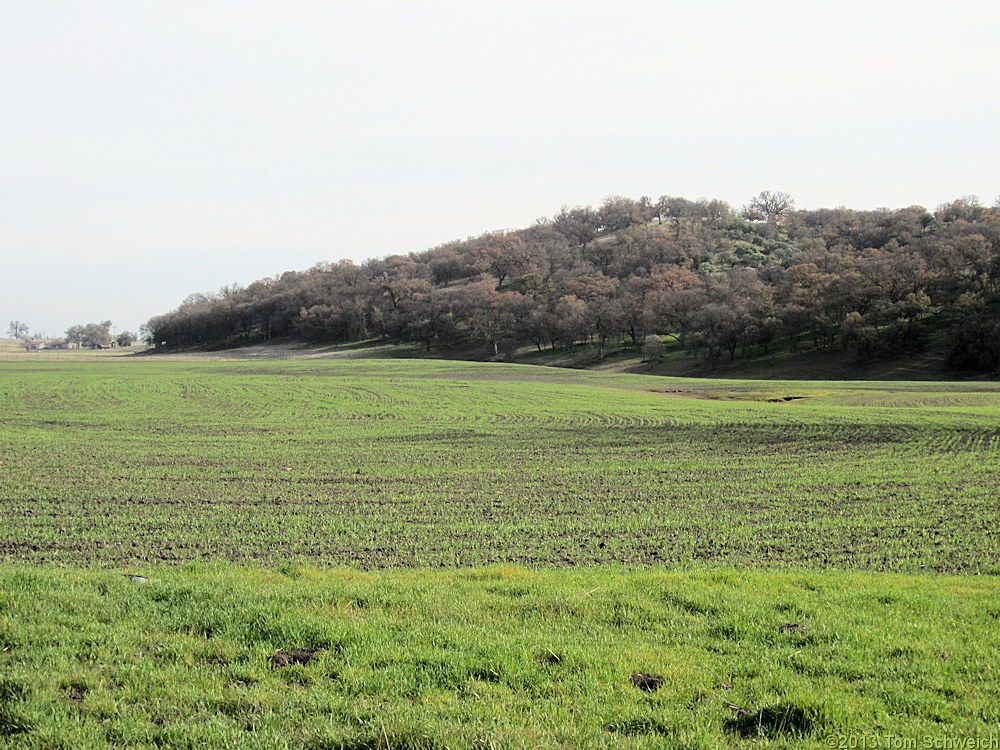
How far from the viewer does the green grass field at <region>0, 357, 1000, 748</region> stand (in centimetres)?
586

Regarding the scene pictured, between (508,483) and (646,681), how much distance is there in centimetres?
1582

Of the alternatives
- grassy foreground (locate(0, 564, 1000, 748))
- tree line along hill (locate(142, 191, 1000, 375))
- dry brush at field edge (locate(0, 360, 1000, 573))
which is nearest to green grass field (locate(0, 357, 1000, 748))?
grassy foreground (locate(0, 564, 1000, 748))

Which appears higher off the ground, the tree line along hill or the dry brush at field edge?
the tree line along hill

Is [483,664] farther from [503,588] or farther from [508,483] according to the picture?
[508,483]

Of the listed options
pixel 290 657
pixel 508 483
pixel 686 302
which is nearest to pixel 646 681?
pixel 290 657

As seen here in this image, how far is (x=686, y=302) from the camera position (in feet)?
372

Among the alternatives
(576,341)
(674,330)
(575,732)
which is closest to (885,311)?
(674,330)

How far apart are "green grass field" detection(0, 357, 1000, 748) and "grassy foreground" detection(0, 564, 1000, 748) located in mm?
34

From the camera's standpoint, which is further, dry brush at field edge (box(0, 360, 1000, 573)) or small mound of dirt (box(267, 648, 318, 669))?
dry brush at field edge (box(0, 360, 1000, 573))

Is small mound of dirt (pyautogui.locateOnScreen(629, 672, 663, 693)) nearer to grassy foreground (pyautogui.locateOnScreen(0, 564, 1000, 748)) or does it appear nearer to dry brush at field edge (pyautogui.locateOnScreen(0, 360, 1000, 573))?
grassy foreground (pyautogui.locateOnScreen(0, 564, 1000, 748))

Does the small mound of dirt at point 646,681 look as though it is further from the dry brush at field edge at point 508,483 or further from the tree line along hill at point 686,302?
the tree line along hill at point 686,302

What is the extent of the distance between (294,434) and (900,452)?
24982 mm

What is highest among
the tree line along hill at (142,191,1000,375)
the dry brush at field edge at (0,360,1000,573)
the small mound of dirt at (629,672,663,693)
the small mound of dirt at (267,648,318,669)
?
the tree line along hill at (142,191,1000,375)

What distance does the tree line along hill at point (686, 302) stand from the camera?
92094mm
